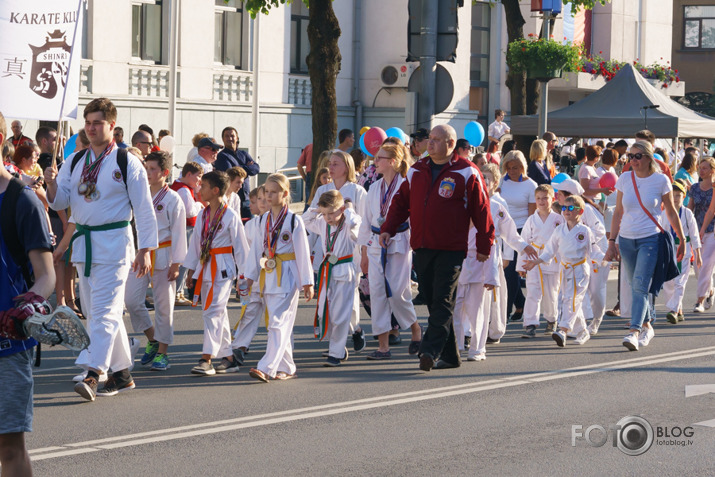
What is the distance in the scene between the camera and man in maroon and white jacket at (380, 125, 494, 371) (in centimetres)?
1015

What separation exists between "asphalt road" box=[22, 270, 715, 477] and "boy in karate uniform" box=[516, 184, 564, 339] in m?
1.12

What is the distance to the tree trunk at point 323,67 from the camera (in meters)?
19.7

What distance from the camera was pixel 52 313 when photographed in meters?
5.19

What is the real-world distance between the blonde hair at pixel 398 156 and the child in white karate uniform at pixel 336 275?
2.30 ft

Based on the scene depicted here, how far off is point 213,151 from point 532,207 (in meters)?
4.16

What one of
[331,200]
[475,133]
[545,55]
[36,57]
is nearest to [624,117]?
[545,55]

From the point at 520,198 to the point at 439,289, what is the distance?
12.4 feet

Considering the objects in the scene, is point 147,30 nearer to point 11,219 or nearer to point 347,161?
point 347,161

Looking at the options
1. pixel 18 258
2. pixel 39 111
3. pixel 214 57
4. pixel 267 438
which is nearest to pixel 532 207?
pixel 39 111

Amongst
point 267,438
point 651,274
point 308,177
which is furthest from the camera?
point 308,177

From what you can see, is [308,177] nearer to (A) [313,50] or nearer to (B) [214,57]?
(A) [313,50]

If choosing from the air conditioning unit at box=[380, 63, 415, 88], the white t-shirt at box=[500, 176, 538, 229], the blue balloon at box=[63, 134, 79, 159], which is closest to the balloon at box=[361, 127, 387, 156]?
the white t-shirt at box=[500, 176, 538, 229]

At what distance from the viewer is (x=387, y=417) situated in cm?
846

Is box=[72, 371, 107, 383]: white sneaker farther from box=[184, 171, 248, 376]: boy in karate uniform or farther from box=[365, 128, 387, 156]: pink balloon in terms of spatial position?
box=[365, 128, 387, 156]: pink balloon
